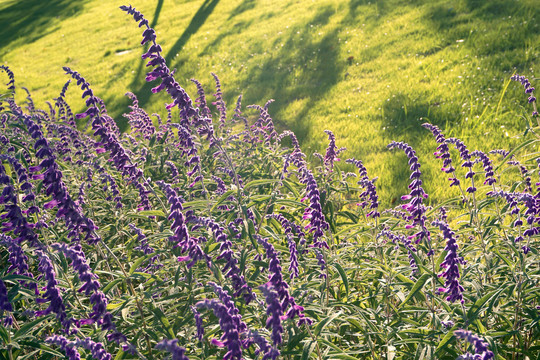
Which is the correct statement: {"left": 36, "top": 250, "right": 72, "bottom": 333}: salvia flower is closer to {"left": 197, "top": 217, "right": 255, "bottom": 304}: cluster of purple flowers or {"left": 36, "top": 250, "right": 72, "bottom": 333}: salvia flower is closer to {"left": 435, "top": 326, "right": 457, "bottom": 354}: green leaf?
{"left": 197, "top": 217, "right": 255, "bottom": 304}: cluster of purple flowers

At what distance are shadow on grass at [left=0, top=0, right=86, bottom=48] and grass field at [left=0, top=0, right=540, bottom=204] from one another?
6919mm

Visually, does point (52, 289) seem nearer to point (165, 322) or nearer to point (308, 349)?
point (165, 322)

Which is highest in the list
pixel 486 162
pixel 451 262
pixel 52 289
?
pixel 52 289

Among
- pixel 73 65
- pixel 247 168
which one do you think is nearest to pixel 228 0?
pixel 73 65

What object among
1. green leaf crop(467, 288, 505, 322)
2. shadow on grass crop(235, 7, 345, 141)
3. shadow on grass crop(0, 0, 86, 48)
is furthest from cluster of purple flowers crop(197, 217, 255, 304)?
shadow on grass crop(0, 0, 86, 48)

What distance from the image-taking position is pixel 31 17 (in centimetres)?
2895

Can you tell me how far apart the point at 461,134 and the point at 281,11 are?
35.9ft

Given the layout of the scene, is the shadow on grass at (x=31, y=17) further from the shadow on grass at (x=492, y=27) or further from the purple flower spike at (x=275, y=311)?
the purple flower spike at (x=275, y=311)

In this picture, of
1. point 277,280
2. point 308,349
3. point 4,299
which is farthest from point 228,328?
point 4,299

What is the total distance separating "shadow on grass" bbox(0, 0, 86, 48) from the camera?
25.8m

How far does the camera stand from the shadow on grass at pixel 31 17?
25844 mm

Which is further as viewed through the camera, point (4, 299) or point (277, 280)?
point (4, 299)

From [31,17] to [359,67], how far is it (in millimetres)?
25055

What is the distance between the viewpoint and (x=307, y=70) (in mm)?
11797
